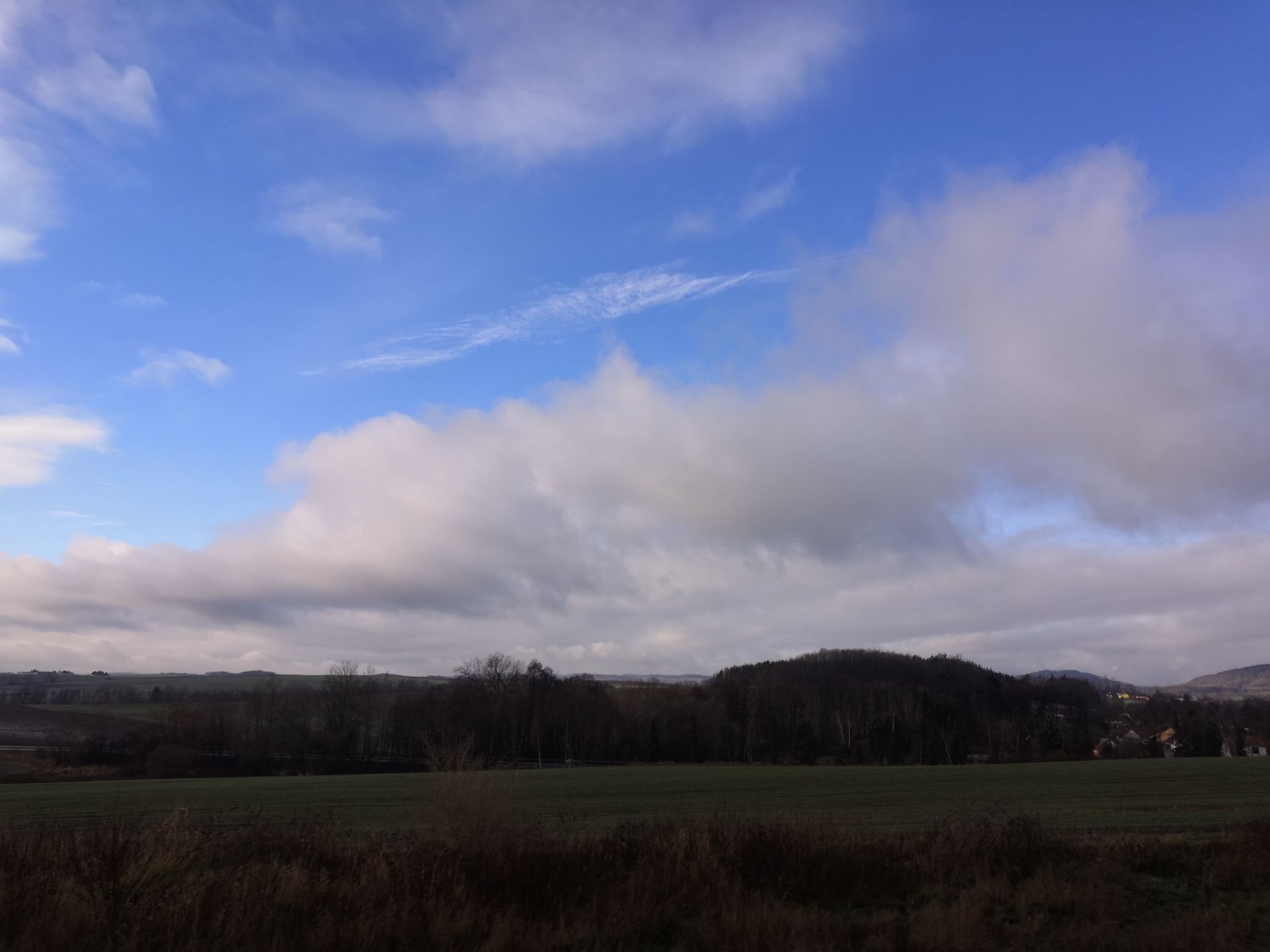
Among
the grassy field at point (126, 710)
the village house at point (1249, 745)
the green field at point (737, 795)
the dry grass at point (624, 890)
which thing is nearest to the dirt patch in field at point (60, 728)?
the grassy field at point (126, 710)

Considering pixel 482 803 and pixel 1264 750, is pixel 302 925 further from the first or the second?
pixel 1264 750

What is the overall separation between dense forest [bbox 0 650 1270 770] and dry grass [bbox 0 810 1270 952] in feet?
305

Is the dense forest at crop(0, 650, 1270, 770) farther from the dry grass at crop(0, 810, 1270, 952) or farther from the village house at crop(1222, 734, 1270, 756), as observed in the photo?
the dry grass at crop(0, 810, 1270, 952)

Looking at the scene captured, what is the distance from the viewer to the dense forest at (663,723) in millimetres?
116812

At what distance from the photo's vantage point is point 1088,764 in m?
83.9

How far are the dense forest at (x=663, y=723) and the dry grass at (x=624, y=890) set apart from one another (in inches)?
3658

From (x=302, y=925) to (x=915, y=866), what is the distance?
1040cm

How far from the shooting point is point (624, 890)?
13.0m

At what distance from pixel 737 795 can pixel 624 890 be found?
43.0 metres

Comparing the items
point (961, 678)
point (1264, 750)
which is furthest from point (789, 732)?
point (1264, 750)

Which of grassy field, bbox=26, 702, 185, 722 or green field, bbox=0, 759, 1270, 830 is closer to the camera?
green field, bbox=0, 759, 1270, 830

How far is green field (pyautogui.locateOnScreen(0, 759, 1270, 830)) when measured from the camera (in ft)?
93.2

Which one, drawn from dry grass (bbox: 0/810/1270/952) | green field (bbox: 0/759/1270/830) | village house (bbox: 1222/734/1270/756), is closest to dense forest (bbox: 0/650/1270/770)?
village house (bbox: 1222/734/1270/756)

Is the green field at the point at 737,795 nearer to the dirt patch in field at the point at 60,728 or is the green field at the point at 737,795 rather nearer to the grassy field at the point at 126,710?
the dirt patch in field at the point at 60,728
